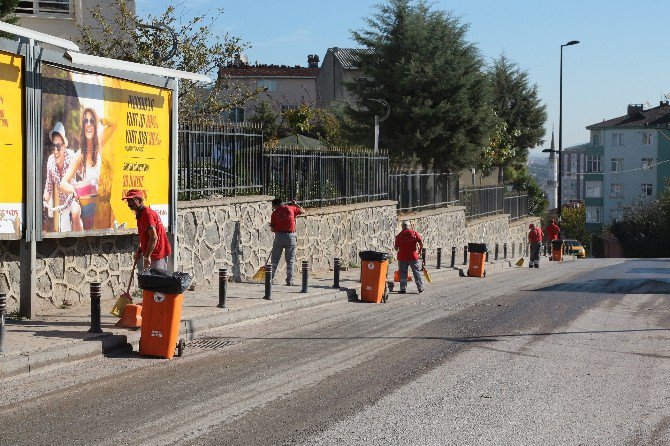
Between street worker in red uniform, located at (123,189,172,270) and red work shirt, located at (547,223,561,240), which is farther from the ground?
street worker in red uniform, located at (123,189,172,270)

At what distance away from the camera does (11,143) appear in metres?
13.0

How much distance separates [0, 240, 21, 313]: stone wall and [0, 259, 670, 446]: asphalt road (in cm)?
275

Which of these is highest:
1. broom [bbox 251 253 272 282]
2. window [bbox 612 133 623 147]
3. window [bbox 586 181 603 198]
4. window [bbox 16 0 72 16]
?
window [bbox 612 133 623 147]

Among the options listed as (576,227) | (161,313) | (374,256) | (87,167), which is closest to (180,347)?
(161,313)

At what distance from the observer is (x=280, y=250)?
20562 mm

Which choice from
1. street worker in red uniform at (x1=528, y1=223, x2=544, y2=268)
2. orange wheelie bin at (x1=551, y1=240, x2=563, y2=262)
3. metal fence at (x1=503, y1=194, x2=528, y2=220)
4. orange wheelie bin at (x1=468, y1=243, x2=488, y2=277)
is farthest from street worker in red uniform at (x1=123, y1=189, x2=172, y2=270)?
metal fence at (x1=503, y1=194, x2=528, y2=220)

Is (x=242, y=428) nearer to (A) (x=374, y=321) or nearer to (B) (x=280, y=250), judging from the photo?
(A) (x=374, y=321)

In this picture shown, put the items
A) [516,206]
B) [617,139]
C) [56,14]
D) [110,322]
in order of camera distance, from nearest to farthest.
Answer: [110,322], [56,14], [516,206], [617,139]

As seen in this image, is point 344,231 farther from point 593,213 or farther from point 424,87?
point 593,213

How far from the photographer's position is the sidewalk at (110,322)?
36.3ft

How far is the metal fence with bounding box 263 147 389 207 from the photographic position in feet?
76.0

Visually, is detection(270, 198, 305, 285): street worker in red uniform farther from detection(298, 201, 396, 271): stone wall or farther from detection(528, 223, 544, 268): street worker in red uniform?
detection(528, 223, 544, 268): street worker in red uniform

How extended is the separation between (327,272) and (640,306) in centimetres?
825

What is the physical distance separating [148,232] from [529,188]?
211ft
